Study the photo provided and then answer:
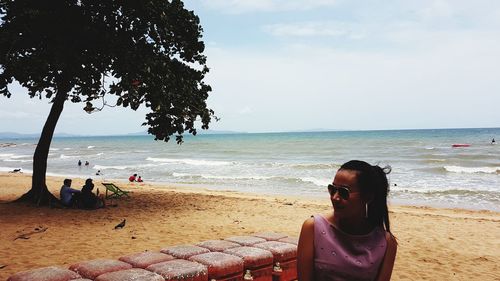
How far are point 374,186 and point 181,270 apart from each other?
2511 millimetres

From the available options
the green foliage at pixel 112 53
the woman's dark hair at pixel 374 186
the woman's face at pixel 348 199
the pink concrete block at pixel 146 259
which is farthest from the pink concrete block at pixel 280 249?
the green foliage at pixel 112 53

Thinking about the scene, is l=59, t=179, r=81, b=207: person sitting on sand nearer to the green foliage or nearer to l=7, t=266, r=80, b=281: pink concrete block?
the green foliage

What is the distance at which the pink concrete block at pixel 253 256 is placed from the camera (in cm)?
449

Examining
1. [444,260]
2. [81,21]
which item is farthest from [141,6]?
[444,260]

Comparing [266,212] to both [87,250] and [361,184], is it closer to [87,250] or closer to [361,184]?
[87,250]

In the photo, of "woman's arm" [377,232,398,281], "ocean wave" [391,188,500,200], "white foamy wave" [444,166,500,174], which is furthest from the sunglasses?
"white foamy wave" [444,166,500,174]

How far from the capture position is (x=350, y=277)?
2.12 metres

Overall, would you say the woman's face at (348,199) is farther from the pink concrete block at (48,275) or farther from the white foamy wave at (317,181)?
the white foamy wave at (317,181)

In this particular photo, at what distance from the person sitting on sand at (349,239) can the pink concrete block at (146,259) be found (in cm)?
257

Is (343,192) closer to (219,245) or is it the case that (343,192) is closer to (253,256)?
(253,256)

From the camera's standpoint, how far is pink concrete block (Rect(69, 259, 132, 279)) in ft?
12.8

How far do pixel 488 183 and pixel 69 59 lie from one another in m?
22.2

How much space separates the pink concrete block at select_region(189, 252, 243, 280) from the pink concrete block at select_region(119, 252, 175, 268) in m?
0.32

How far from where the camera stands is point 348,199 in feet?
7.10
